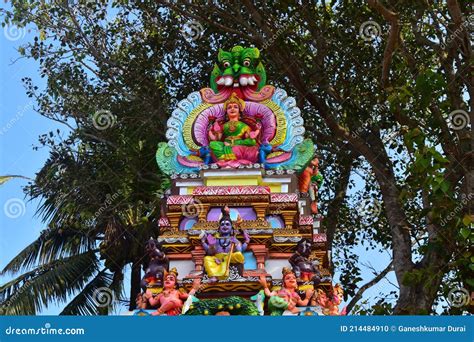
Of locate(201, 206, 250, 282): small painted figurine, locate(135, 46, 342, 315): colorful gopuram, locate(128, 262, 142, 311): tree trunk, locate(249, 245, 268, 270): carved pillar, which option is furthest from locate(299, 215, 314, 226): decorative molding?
locate(128, 262, 142, 311): tree trunk

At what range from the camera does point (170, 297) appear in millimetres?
10000

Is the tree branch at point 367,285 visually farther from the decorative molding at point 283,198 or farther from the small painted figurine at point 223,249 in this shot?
the small painted figurine at point 223,249

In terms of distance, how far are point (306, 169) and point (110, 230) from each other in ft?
19.9

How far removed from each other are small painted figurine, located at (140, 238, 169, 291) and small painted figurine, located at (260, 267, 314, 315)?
3.42ft

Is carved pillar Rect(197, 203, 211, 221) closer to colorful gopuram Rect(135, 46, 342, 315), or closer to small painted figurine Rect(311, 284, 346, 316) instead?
colorful gopuram Rect(135, 46, 342, 315)

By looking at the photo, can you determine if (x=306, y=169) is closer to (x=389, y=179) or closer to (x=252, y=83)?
(x=252, y=83)

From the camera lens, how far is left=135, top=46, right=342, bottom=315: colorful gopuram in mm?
10148

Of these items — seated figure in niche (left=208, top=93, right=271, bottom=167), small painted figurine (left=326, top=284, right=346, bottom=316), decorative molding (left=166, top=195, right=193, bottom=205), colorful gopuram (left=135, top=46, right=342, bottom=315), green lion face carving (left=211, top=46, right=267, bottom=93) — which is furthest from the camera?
green lion face carving (left=211, top=46, right=267, bottom=93)

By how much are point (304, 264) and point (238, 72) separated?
8.17ft

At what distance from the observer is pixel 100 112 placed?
16.5 metres

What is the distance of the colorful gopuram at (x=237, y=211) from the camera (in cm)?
1015

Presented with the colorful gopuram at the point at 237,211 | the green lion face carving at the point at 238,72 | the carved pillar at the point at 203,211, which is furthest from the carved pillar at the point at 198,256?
the green lion face carving at the point at 238,72

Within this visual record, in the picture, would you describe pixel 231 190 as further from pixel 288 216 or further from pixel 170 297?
pixel 170 297

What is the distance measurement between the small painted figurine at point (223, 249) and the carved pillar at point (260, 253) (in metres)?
0.10
